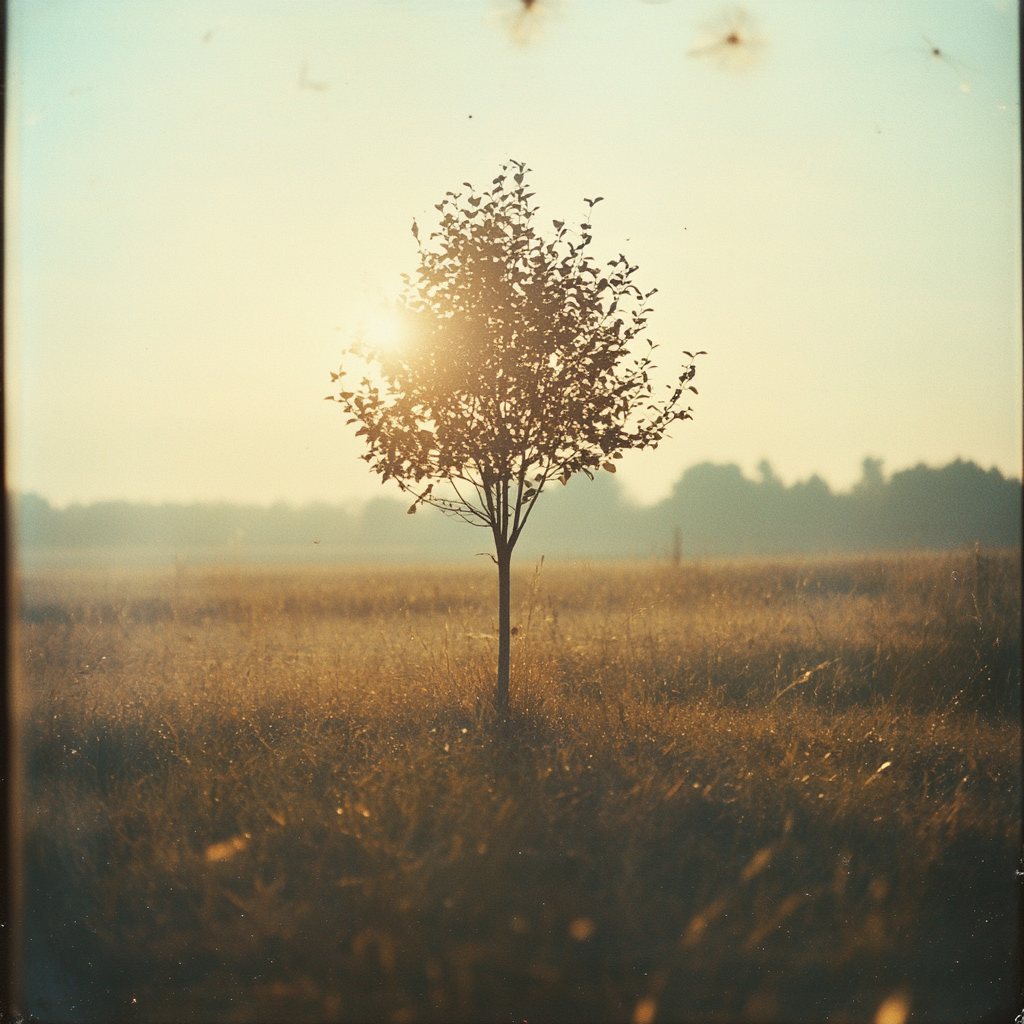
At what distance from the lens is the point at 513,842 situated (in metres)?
4.14

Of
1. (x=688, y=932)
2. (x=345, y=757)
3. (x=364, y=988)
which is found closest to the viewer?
(x=364, y=988)

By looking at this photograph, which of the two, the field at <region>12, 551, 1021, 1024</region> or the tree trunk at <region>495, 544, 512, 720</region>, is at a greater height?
the tree trunk at <region>495, 544, 512, 720</region>

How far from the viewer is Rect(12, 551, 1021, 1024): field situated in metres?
3.44

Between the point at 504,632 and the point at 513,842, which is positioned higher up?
the point at 504,632

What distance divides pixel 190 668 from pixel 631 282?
231 inches

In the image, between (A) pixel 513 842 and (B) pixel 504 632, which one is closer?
(A) pixel 513 842

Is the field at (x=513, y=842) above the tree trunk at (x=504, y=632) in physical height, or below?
below

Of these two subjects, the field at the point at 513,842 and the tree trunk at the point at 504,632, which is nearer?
the field at the point at 513,842

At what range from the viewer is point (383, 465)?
19.5ft

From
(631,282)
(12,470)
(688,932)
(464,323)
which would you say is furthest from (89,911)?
(631,282)

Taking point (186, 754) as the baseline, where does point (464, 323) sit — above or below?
above

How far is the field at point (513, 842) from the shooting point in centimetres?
344

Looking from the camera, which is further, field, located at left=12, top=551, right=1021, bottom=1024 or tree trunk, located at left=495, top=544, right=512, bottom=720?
tree trunk, located at left=495, top=544, right=512, bottom=720

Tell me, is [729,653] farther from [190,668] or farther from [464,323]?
[190,668]
